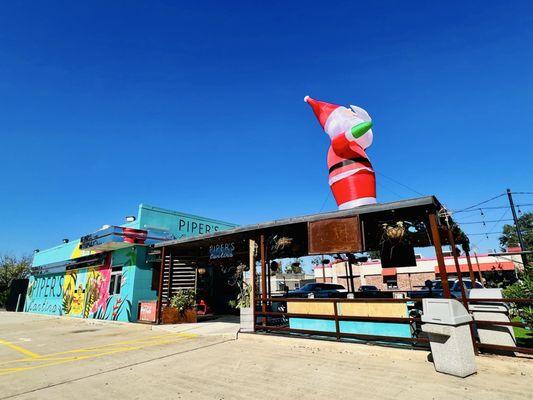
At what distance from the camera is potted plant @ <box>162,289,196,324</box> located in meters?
12.5

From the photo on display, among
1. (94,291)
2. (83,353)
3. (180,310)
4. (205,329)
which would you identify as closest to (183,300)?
(180,310)

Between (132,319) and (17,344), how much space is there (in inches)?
180

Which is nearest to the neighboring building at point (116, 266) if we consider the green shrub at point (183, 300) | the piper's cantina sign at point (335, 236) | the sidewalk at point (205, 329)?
the green shrub at point (183, 300)

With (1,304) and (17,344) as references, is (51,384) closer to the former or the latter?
(17,344)

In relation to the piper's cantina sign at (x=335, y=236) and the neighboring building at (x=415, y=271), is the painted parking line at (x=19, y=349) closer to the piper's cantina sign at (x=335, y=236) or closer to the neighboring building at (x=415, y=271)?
the piper's cantina sign at (x=335, y=236)

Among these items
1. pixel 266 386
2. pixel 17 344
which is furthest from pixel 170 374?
pixel 17 344

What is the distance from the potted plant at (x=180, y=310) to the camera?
41.2ft

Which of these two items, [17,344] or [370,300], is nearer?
[370,300]

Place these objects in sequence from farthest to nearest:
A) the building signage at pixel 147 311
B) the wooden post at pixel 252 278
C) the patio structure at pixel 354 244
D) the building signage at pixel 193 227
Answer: the building signage at pixel 193 227, the building signage at pixel 147 311, the wooden post at pixel 252 278, the patio structure at pixel 354 244

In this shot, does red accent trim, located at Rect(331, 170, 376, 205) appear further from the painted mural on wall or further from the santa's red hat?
the painted mural on wall

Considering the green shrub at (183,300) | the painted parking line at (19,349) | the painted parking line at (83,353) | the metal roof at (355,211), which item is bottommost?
the painted parking line at (19,349)

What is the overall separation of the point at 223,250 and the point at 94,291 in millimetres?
10422

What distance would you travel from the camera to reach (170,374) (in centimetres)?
582

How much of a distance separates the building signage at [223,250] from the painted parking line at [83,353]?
Answer: 3094 mm
